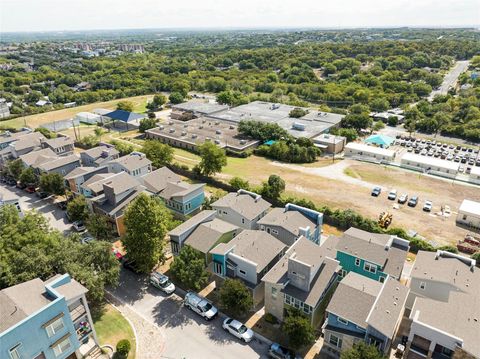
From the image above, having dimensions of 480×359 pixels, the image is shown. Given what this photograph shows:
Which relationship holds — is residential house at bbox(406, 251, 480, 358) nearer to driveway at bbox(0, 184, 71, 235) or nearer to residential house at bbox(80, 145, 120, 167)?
driveway at bbox(0, 184, 71, 235)

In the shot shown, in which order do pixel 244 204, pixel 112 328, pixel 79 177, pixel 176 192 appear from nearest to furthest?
pixel 112 328, pixel 244 204, pixel 176 192, pixel 79 177

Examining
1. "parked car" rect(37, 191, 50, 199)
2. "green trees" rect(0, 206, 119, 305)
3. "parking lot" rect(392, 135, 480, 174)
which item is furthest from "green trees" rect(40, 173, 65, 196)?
"parking lot" rect(392, 135, 480, 174)

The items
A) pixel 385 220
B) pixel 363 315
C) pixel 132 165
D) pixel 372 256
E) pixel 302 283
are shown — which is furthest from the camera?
pixel 132 165

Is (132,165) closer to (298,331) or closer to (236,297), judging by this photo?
(236,297)

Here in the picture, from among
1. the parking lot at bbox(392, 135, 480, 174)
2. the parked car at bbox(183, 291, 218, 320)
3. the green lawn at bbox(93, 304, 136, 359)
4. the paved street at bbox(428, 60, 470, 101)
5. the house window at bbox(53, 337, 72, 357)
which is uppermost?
the house window at bbox(53, 337, 72, 357)

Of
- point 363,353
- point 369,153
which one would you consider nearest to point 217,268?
point 363,353

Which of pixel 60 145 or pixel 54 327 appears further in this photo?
pixel 60 145
